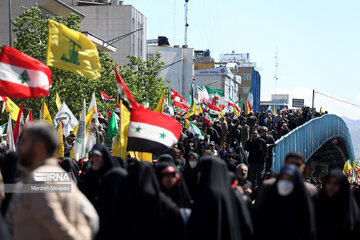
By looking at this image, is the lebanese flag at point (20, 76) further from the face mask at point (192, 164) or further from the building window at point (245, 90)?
the building window at point (245, 90)

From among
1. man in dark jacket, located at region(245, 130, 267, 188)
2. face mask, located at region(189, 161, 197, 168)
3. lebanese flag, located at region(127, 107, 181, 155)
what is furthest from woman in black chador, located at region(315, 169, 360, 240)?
man in dark jacket, located at region(245, 130, 267, 188)

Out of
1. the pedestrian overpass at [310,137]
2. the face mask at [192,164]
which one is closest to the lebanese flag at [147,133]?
the face mask at [192,164]

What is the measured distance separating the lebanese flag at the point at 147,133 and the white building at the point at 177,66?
7669 centimetres

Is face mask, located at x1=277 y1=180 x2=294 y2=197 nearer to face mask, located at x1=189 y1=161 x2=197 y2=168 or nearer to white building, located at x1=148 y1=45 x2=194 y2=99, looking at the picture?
face mask, located at x1=189 y1=161 x2=197 y2=168

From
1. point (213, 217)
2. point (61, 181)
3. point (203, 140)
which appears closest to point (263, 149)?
point (203, 140)

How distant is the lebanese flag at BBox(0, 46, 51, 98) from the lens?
8773 mm

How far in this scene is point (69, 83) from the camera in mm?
22062

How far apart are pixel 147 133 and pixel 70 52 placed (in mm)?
2220

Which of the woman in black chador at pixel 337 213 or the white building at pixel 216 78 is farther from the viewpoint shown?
the white building at pixel 216 78

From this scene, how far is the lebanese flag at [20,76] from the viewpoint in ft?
28.8

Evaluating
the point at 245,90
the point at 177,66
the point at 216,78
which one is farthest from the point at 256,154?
the point at 245,90

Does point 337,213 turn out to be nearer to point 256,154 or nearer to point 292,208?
point 292,208

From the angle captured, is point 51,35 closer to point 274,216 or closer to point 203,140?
point 274,216

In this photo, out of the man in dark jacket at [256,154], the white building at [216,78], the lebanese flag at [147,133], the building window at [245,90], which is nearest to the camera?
the lebanese flag at [147,133]
